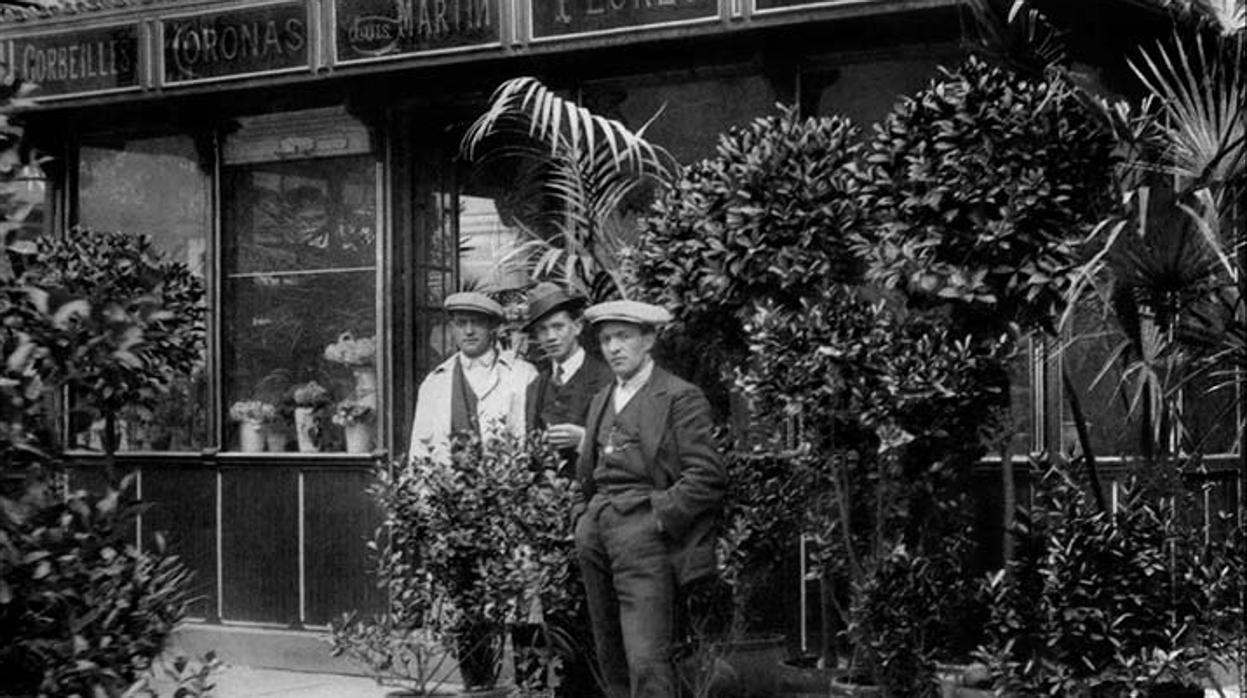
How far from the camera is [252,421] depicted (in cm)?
1246

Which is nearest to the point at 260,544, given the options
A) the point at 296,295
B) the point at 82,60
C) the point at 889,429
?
the point at 296,295

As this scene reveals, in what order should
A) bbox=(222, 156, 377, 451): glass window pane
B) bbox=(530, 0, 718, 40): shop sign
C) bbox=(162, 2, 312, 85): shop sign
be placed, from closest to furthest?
1. bbox=(530, 0, 718, 40): shop sign
2. bbox=(162, 2, 312, 85): shop sign
3. bbox=(222, 156, 377, 451): glass window pane

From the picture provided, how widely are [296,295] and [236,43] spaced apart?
1.70 metres

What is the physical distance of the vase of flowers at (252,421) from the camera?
490 inches

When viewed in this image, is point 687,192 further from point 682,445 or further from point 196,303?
point 196,303

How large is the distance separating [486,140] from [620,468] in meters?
3.92

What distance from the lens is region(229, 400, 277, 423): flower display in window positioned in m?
12.4

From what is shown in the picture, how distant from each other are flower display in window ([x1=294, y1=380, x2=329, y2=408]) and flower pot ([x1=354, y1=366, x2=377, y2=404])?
257mm

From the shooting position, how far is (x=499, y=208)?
39.0ft

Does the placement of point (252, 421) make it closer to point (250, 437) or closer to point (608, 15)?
point (250, 437)

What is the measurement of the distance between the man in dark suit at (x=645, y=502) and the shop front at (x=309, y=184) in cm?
244

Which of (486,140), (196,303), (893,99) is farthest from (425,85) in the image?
(893,99)

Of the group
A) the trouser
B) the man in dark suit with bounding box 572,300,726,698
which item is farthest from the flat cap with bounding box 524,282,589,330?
the trouser

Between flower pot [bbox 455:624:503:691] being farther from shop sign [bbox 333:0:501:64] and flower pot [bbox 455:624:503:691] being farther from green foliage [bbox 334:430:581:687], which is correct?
shop sign [bbox 333:0:501:64]
